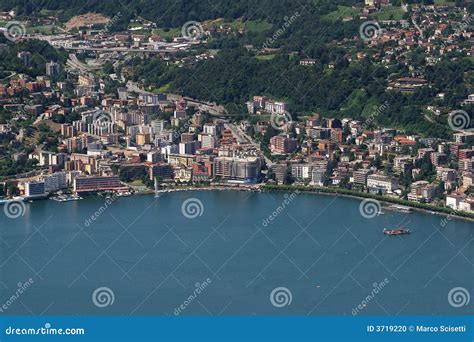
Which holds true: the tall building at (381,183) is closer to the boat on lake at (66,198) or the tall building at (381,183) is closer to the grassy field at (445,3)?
the boat on lake at (66,198)

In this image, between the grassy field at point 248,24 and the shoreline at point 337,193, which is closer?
the shoreline at point 337,193

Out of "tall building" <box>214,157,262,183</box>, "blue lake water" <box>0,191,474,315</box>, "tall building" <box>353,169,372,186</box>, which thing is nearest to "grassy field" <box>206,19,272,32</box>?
"tall building" <box>214,157,262,183</box>

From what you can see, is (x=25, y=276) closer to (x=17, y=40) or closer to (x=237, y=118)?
(x=237, y=118)

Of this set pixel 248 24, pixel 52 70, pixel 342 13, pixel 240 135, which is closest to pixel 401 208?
pixel 240 135

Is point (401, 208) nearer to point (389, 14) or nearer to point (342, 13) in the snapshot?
point (389, 14)

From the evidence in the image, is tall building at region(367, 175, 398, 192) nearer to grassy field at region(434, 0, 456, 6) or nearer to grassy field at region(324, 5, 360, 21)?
grassy field at region(324, 5, 360, 21)

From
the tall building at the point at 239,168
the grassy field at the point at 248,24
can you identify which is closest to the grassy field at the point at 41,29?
the grassy field at the point at 248,24
